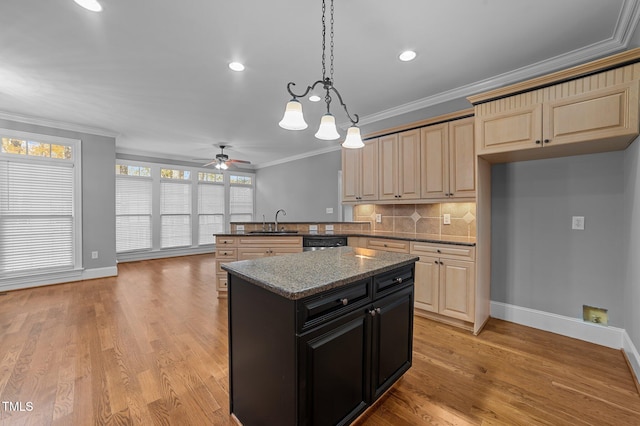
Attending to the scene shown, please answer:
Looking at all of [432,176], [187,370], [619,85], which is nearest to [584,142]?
[619,85]

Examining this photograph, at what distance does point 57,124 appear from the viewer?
14.8 ft

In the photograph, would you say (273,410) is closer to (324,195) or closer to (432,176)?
(432,176)

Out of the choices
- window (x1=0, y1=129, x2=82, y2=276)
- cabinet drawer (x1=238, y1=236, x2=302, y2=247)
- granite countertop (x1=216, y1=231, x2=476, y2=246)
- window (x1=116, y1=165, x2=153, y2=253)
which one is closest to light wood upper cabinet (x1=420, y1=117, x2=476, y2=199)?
granite countertop (x1=216, y1=231, x2=476, y2=246)

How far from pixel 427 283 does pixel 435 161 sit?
145cm

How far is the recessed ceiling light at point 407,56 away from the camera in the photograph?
2.52m

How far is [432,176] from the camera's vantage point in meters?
3.28

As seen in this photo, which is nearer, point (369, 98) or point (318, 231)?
point (369, 98)

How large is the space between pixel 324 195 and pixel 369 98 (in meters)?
3.39

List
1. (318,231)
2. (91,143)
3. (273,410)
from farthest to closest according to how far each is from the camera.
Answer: (91,143)
(318,231)
(273,410)

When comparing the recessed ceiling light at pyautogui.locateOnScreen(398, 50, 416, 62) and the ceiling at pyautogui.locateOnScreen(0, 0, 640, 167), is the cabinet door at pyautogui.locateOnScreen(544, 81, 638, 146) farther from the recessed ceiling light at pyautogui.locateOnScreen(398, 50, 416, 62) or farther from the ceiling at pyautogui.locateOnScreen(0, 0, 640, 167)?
the recessed ceiling light at pyautogui.locateOnScreen(398, 50, 416, 62)

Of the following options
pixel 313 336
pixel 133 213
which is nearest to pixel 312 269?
pixel 313 336

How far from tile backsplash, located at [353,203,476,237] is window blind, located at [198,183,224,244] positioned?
17.4ft

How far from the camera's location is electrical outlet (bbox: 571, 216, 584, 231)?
103 inches

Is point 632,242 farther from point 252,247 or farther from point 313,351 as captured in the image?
point 252,247
